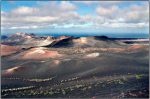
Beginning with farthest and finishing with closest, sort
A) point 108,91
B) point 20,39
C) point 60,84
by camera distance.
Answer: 1. point 20,39
2. point 60,84
3. point 108,91

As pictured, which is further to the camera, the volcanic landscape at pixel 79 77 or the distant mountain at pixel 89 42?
the distant mountain at pixel 89 42

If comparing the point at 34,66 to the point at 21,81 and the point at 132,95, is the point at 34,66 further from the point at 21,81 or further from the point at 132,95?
the point at 132,95

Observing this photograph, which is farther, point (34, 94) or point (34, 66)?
point (34, 66)

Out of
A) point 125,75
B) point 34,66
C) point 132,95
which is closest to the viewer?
point 132,95

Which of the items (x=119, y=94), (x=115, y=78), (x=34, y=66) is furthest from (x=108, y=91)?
(x=34, y=66)

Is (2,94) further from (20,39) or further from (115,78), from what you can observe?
(20,39)

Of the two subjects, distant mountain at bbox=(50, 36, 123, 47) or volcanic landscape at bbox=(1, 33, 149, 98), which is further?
distant mountain at bbox=(50, 36, 123, 47)

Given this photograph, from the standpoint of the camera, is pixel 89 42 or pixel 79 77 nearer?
pixel 79 77

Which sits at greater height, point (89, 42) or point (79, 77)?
point (89, 42)

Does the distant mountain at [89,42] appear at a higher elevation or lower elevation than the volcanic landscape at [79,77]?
higher

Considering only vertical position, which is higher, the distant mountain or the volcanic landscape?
the distant mountain
